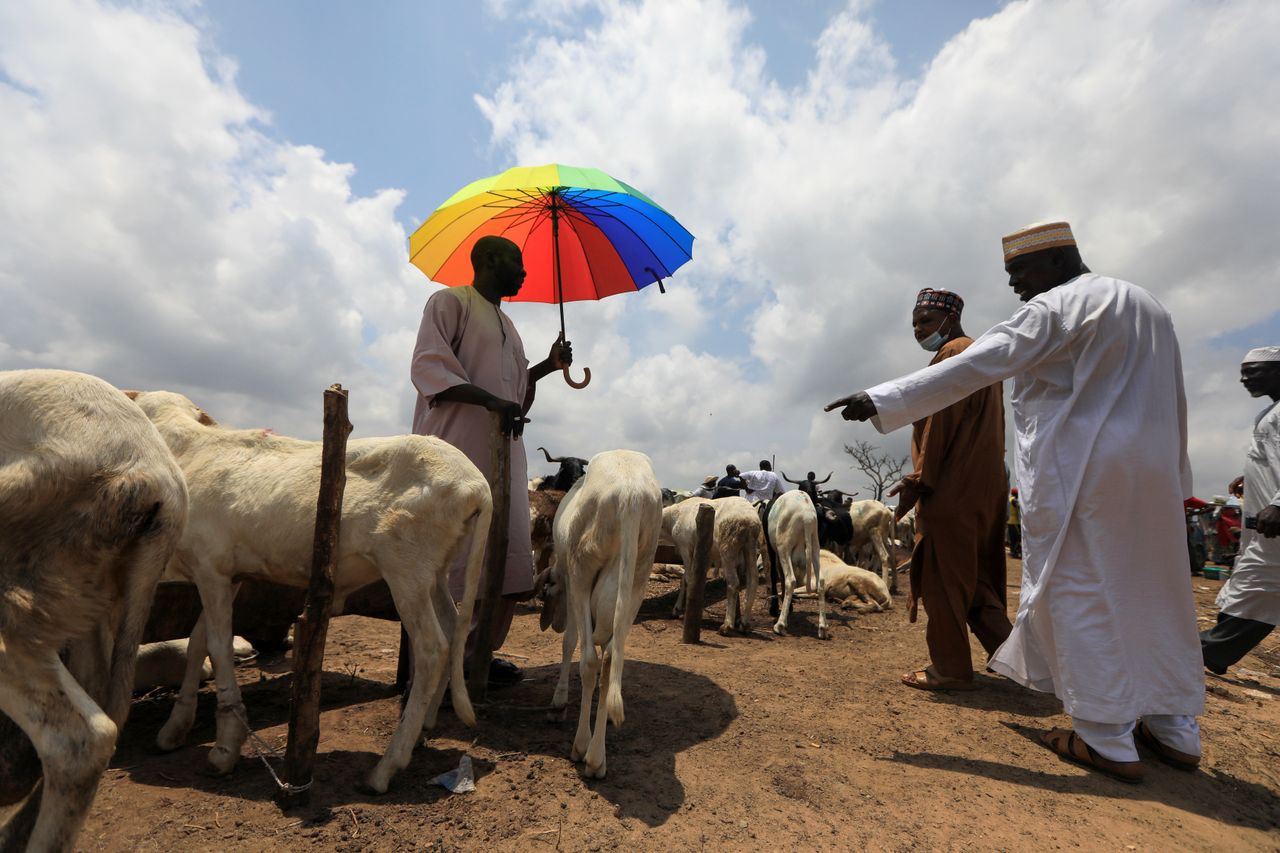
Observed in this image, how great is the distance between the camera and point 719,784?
9.83 feet

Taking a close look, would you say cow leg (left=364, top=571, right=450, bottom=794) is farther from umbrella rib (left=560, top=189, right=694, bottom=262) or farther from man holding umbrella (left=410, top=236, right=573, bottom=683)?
umbrella rib (left=560, top=189, right=694, bottom=262)

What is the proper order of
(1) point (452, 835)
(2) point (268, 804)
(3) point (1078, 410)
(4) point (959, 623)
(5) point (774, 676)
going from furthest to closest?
(5) point (774, 676) < (4) point (959, 623) < (3) point (1078, 410) < (2) point (268, 804) < (1) point (452, 835)

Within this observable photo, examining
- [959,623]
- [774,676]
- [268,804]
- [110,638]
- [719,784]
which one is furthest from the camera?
[774,676]

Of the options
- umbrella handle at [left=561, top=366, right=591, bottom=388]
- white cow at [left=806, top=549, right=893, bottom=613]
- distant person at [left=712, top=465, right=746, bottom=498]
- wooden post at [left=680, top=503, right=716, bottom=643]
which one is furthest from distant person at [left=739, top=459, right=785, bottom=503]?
umbrella handle at [left=561, top=366, right=591, bottom=388]

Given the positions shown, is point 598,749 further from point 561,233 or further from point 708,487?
point 708,487

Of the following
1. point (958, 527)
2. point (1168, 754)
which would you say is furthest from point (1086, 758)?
point (958, 527)

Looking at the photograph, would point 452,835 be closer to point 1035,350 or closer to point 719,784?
point 719,784

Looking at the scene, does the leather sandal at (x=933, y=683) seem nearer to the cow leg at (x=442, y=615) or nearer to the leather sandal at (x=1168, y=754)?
the leather sandal at (x=1168, y=754)

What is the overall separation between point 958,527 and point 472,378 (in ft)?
11.7

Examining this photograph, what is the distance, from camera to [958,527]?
176 inches

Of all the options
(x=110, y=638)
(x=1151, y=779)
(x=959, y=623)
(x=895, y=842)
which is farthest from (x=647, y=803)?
(x=959, y=623)

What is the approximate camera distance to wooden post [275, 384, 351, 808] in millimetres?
2625

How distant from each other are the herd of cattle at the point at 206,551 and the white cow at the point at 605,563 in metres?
0.01

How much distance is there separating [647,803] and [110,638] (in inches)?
84.5
